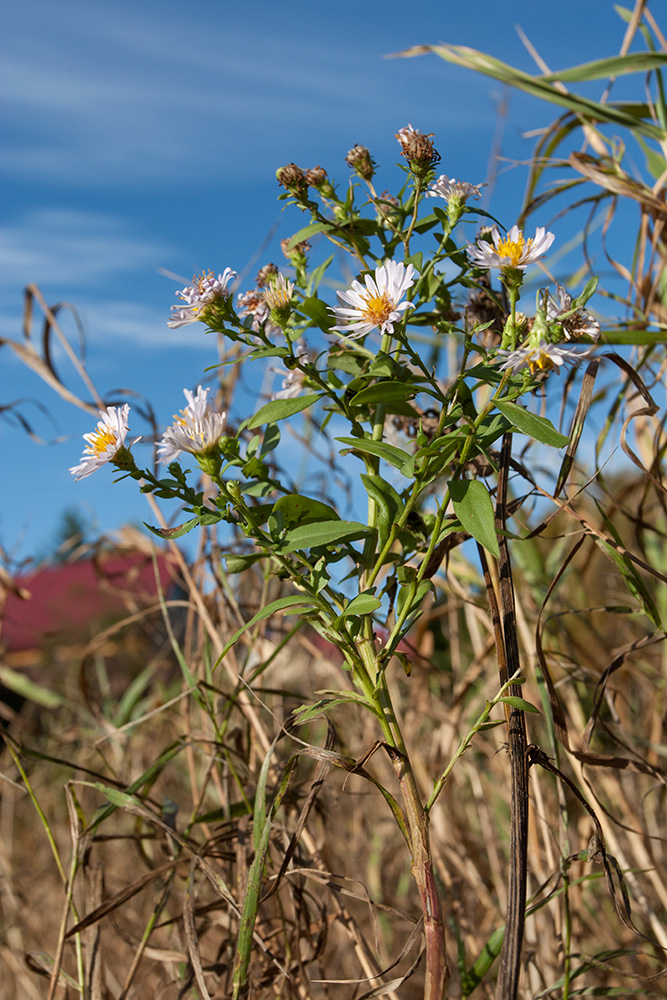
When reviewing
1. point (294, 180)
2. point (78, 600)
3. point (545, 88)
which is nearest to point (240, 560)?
point (294, 180)

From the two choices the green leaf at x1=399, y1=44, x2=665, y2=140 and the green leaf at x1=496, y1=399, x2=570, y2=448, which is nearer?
the green leaf at x1=496, y1=399, x2=570, y2=448

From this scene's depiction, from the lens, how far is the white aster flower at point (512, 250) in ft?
1.62

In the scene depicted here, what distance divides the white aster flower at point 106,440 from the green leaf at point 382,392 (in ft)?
0.48

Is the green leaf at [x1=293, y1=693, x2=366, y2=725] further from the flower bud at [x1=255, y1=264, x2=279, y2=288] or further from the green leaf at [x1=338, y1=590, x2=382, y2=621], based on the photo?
the flower bud at [x1=255, y1=264, x2=279, y2=288]

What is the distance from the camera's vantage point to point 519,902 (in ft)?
1.50

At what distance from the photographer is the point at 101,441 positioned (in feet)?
1.77

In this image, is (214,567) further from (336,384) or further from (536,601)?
(536,601)

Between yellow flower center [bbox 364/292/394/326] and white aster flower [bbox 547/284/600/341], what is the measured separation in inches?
3.9

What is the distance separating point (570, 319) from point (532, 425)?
11 cm

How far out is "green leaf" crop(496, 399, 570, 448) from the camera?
441 millimetres

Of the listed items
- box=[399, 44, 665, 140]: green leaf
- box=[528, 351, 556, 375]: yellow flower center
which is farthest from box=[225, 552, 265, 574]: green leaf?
box=[399, 44, 665, 140]: green leaf

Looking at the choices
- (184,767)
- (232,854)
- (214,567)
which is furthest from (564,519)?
(232,854)

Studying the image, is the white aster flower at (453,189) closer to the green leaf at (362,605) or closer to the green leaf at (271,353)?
the green leaf at (271,353)

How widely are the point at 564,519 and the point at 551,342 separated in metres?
1.39
